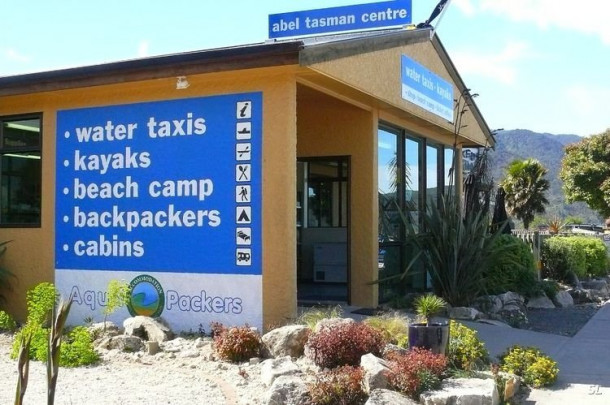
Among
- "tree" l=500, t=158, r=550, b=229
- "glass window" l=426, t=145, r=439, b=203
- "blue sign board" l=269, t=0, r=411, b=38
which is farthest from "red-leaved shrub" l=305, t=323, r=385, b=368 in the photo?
"tree" l=500, t=158, r=550, b=229

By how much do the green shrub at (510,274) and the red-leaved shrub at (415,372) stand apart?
6897 millimetres

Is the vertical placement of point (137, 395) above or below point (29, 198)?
below

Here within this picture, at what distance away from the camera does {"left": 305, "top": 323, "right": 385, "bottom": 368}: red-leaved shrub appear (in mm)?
7305

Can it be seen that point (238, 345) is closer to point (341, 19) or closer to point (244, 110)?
point (244, 110)

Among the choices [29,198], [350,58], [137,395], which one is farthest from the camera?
[29,198]

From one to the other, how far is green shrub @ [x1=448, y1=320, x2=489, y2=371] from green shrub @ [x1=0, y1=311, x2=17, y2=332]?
6073 mm

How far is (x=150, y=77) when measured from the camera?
9766mm

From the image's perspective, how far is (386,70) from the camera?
11.4 meters

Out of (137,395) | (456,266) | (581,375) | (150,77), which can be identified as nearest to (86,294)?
(150,77)

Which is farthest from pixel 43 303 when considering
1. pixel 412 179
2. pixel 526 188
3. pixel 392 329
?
pixel 526 188

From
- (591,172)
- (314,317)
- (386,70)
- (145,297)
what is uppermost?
(591,172)

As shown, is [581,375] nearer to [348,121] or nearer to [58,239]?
[348,121]

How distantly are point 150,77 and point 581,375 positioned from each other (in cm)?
621

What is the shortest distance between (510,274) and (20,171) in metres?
8.80
